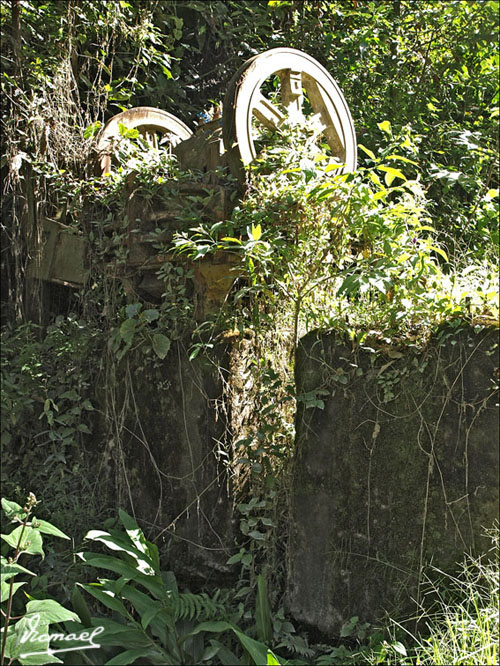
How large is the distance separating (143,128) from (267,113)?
1759 mm

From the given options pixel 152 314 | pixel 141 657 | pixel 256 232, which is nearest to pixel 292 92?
pixel 256 232

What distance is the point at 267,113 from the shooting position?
3.79 meters

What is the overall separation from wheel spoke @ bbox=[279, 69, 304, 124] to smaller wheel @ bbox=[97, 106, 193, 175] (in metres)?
1.00

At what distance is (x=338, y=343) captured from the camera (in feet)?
11.0

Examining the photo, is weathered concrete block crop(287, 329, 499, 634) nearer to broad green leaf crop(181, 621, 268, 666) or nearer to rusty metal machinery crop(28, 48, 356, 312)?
broad green leaf crop(181, 621, 268, 666)

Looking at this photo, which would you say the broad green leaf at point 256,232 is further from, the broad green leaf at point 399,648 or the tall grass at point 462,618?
the broad green leaf at point 399,648

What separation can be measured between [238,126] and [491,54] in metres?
3.30

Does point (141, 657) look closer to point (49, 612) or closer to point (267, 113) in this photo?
point (49, 612)

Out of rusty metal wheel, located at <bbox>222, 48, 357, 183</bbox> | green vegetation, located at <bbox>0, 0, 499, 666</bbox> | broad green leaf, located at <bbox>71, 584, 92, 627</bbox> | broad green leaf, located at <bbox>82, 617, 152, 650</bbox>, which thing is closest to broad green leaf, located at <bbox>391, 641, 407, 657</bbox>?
green vegetation, located at <bbox>0, 0, 499, 666</bbox>

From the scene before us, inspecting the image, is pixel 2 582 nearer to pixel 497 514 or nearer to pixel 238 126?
pixel 497 514

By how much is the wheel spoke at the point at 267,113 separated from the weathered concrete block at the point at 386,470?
4.09 feet

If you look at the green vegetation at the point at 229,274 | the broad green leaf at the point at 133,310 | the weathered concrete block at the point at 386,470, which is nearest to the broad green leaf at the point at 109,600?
the green vegetation at the point at 229,274

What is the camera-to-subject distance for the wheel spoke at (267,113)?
3750mm

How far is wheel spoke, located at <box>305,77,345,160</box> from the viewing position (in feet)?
13.6
